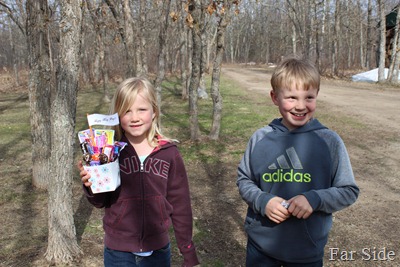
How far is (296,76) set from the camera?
1906mm

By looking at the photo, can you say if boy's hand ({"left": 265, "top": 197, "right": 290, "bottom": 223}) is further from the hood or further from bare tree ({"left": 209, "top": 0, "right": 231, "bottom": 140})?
bare tree ({"left": 209, "top": 0, "right": 231, "bottom": 140})

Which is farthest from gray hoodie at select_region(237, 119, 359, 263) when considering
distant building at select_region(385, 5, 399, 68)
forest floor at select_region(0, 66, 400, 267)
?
distant building at select_region(385, 5, 399, 68)

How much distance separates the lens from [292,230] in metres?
1.88

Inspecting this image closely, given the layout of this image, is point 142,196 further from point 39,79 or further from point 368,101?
point 368,101

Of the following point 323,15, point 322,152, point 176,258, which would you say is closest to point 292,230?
point 322,152

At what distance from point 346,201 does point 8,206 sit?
4.72 m

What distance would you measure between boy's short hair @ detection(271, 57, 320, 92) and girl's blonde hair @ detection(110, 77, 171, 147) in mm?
721

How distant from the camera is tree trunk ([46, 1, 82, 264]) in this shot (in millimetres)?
3078

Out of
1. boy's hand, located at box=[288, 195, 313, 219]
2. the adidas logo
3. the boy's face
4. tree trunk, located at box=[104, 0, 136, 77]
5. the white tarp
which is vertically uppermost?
tree trunk, located at box=[104, 0, 136, 77]

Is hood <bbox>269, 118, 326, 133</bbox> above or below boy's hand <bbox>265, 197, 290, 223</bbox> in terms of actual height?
above

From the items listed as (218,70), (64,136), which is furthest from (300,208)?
(218,70)

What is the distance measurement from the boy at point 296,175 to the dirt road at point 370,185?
1903mm

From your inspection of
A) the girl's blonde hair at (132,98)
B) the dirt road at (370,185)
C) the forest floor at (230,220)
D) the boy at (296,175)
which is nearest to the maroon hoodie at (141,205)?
the girl's blonde hair at (132,98)

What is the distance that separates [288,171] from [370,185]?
4.40 metres
